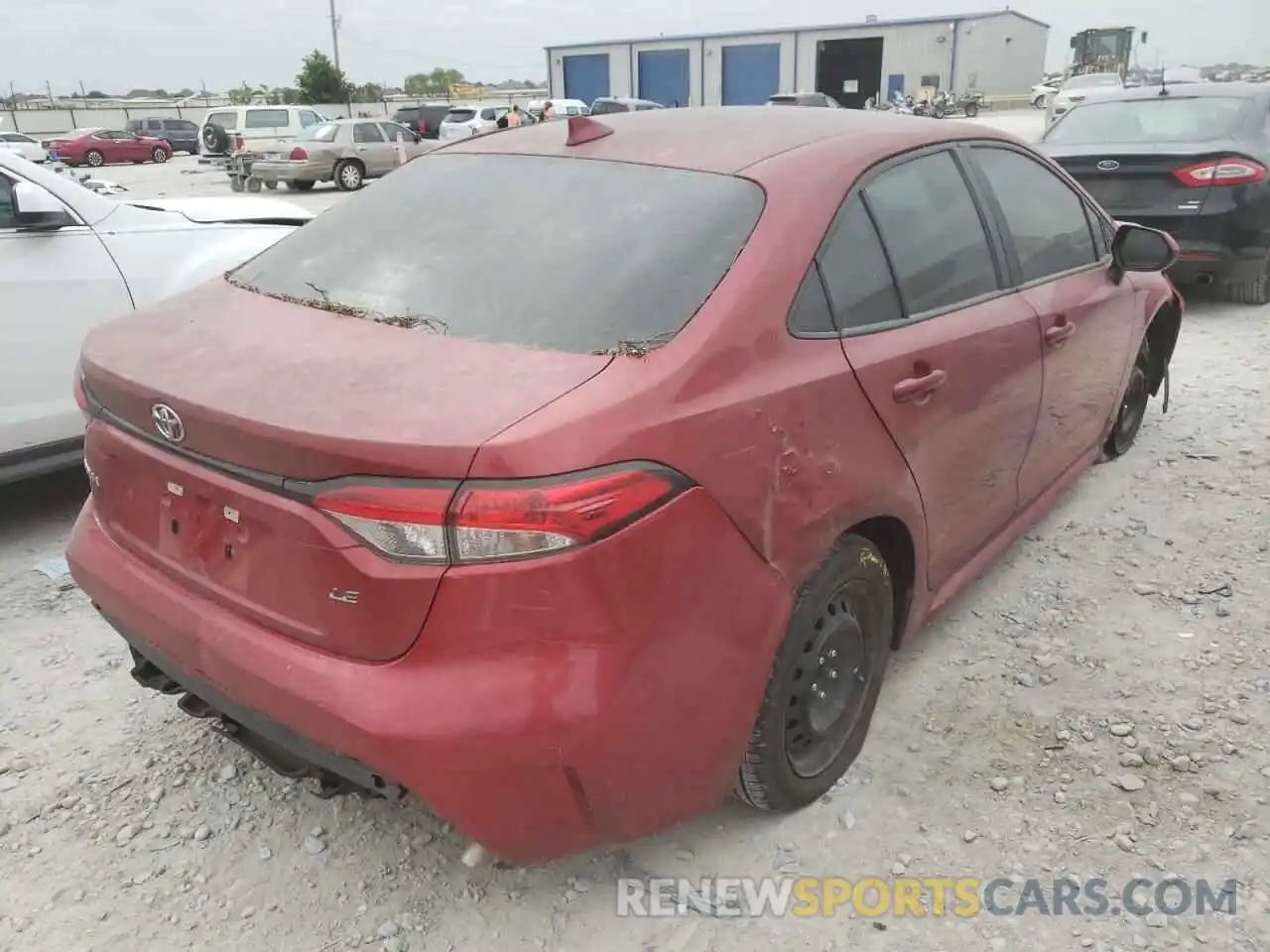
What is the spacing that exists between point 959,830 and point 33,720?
103 inches

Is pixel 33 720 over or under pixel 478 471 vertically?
under

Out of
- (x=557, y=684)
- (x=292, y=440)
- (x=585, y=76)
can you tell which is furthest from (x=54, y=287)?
(x=585, y=76)

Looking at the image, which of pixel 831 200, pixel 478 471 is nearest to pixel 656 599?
pixel 478 471

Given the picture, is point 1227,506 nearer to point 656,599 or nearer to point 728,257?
point 728,257

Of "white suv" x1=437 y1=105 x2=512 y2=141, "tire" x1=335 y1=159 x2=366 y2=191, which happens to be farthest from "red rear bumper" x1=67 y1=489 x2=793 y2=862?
"white suv" x1=437 y1=105 x2=512 y2=141

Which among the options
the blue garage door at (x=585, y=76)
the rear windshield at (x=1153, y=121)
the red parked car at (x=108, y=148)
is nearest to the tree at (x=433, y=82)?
the blue garage door at (x=585, y=76)

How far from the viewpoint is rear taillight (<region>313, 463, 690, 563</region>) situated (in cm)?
170

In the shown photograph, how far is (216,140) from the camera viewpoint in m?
24.7

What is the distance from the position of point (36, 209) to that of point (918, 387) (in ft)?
11.9

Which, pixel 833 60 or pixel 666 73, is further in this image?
pixel 666 73

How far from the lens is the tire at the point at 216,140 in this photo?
80.8 feet

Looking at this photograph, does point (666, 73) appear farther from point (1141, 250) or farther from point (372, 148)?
point (1141, 250)

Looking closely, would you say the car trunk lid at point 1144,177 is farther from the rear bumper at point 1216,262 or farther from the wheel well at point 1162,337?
the wheel well at point 1162,337

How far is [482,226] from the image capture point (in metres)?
2.49
